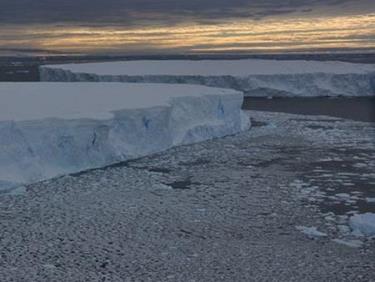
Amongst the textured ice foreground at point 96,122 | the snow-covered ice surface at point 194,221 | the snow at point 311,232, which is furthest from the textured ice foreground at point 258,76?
the snow at point 311,232

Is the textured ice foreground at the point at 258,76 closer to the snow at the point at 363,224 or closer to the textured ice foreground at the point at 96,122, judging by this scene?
the textured ice foreground at the point at 96,122

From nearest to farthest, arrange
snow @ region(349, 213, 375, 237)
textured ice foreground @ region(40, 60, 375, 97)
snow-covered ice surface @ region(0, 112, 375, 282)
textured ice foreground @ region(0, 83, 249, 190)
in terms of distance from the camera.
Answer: snow-covered ice surface @ region(0, 112, 375, 282) → snow @ region(349, 213, 375, 237) → textured ice foreground @ region(0, 83, 249, 190) → textured ice foreground @ region(40, 60, 375, 97)

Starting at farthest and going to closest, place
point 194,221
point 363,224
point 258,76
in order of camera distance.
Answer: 1. point 258,76
2. point 194,221
3. point 363,224

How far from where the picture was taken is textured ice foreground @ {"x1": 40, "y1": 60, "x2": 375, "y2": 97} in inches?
772

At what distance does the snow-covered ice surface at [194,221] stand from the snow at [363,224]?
0.28 feet

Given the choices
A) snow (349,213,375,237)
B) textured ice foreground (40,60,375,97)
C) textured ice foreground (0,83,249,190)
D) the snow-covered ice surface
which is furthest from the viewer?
textured ice foreground (40,60,375,97)

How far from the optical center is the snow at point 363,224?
5.61m

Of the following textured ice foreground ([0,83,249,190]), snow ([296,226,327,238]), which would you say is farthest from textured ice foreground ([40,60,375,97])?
snow ([296,226,327,238])

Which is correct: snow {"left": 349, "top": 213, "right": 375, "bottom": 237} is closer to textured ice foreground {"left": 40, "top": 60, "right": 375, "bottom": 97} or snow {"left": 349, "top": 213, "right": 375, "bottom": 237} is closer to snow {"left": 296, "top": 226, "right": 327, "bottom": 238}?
snow {"left": 296, "top": 226, "right": 327, "bottom": 238}

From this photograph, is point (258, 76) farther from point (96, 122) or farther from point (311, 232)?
point (311, 232)

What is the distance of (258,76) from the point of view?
20266 millimetres

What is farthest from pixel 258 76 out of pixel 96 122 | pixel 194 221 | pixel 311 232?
pixel 311 232

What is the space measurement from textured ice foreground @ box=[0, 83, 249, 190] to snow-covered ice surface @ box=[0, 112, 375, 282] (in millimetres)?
235

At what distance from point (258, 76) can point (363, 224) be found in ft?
48.6
